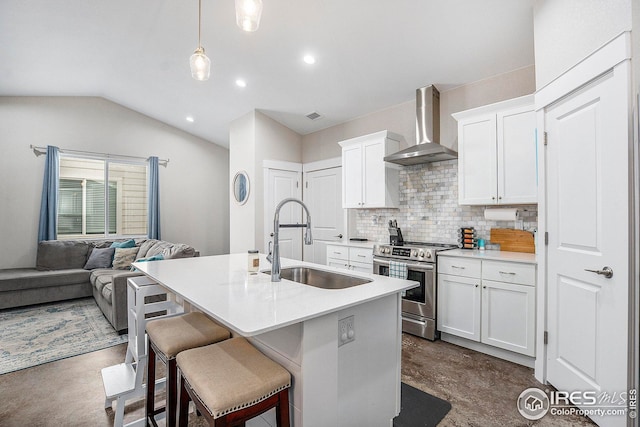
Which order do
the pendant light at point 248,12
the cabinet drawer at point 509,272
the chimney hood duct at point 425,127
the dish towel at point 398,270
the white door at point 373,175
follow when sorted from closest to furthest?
the pendant light at point 248,12 < the cabinet drawer at point 509,272 < the dish towel at point 398,270 < the chimney hood duct at point 425,127 < the white door at point 373,175

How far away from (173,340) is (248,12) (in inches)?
68.0

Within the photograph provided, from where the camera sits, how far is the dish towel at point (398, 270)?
318 centimetres

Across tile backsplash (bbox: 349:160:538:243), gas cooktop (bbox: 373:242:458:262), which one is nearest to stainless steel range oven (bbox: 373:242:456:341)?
gas cooktop (bbox: 373:242:458:262)

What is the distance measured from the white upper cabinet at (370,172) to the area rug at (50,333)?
3214 mm

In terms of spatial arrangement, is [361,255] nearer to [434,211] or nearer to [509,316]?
[434,211]

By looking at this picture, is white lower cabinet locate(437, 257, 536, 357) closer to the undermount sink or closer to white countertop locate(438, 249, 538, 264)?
white countertop locate(438, 249, 538, 264)

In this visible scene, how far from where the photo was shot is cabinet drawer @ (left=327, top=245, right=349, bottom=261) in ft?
13.2

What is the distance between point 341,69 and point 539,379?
11.5ft

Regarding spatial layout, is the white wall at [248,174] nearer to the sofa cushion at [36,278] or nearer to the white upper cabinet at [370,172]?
the white upper cabinet at [370,172]

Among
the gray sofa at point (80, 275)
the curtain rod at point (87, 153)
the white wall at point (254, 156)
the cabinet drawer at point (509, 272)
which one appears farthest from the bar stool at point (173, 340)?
the curtain rod at point (87, 153)

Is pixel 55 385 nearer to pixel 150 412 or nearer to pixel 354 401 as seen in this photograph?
pixel 150 412

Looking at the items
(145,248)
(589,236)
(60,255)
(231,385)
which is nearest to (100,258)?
(60,255)

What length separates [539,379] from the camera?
2.27m

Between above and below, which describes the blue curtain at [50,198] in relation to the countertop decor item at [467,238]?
above
